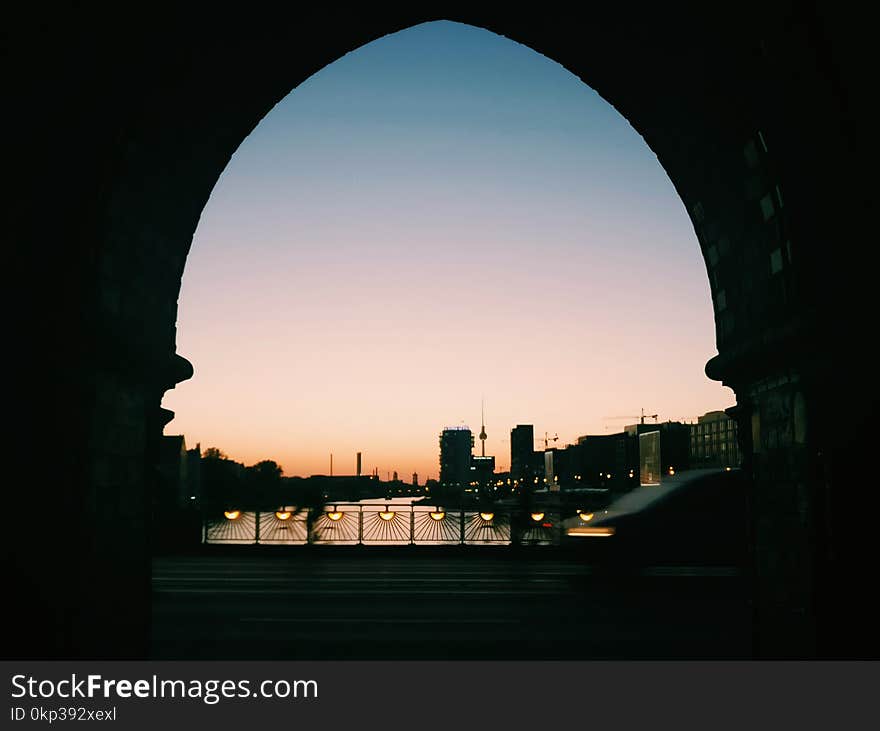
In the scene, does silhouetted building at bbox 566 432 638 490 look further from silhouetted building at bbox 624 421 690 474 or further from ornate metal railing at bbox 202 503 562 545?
ornate metal railing at bbox 202 503 562 545

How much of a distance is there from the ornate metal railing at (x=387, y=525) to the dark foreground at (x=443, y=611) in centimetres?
353

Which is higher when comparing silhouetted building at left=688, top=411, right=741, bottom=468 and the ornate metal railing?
silhouetted building at left=688, top=411, right=741, bottom=468

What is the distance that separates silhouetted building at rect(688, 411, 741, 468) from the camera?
5635 inches

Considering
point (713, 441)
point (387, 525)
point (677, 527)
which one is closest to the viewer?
point (677, 527)

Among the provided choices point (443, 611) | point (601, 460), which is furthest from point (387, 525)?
point (601, 460)

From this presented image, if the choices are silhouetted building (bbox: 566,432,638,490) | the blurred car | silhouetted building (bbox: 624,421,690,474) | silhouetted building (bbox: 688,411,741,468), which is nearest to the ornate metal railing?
the blurred car

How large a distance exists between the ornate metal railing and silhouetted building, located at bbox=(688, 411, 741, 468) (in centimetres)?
12292

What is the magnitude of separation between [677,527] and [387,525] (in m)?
12.1

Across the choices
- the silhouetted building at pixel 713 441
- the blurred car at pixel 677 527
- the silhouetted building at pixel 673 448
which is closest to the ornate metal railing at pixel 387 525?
the blurred car at pixel 677 527

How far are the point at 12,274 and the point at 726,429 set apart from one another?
15072cm

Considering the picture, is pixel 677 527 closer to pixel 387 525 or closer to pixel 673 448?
pixel 387 525

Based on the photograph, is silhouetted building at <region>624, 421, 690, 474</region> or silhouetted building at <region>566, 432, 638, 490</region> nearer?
silhouetted building at <region>624, 421, 690, 474</region>

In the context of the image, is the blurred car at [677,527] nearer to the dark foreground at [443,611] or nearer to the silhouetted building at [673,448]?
the dark foreground at [443,611]

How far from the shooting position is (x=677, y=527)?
550 inches
